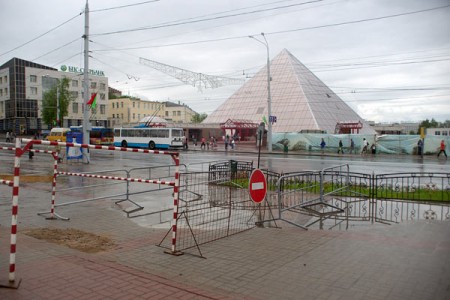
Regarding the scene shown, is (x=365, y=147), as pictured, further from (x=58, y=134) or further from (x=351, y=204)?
(x=58, y=134)

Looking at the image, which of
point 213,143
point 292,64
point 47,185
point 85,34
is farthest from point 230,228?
point 292,64

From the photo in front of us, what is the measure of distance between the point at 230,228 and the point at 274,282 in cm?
318

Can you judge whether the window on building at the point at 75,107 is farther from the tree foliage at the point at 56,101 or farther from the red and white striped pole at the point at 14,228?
the red and white striped pole at the point at 14,228

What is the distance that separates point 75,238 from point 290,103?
6125 centimetres

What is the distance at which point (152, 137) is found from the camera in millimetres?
47781

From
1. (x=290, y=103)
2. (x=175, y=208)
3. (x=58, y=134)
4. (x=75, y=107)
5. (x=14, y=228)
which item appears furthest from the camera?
(x=75, y=107)

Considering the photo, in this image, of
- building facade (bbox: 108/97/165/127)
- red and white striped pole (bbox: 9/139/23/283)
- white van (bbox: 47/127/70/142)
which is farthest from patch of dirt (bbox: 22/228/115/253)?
building facade (bbox: 108/97/165/127)

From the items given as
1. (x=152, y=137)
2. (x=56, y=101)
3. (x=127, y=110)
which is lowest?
(x=152, y=137)

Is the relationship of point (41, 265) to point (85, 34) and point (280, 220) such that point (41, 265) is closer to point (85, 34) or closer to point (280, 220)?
point (280, 220)

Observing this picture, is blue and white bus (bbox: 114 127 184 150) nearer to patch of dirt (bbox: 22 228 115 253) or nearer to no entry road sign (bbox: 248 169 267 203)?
no entry road sign (bbox: 248 169 267 203)

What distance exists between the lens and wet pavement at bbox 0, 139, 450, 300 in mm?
4707

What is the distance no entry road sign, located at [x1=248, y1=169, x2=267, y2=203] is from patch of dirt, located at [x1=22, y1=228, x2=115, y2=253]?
9.39 feet

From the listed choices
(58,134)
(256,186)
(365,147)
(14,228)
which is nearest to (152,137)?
(58,134)

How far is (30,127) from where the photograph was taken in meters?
85.9
